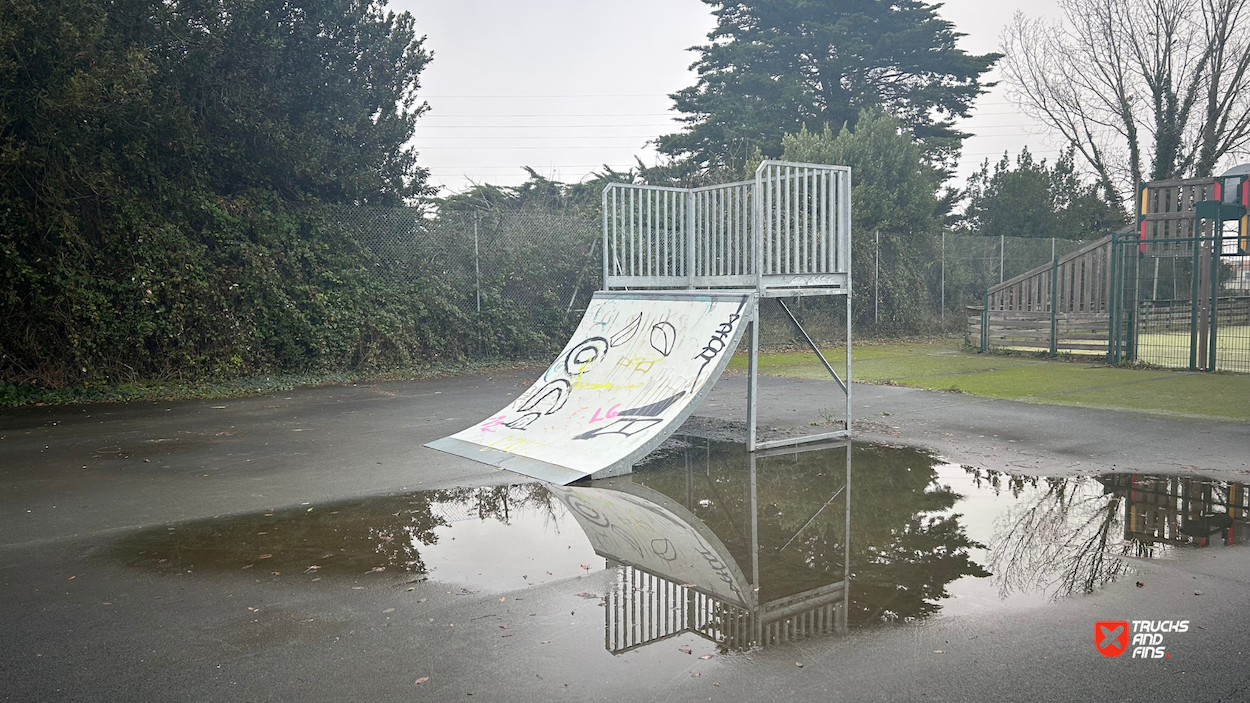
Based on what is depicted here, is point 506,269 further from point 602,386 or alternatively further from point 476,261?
point 602,386

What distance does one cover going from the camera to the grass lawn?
9.73 meters

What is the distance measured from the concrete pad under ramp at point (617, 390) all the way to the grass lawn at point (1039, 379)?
16.1 ft

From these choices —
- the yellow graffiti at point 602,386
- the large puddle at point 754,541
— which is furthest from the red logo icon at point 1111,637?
Result: the yellow graffiti at point 602,386

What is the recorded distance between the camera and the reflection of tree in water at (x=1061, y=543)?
4.04m

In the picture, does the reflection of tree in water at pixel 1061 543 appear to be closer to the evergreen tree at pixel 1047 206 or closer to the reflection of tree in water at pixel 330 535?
the reflection of tree in water at pixel 330 535

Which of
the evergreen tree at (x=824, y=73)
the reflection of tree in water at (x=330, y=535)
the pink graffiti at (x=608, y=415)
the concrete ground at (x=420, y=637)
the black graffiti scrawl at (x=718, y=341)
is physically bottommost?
the concrete ground at (x=420, y=637)

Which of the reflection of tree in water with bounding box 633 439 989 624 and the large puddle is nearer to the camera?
the large puddle

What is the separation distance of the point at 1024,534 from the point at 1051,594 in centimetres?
97

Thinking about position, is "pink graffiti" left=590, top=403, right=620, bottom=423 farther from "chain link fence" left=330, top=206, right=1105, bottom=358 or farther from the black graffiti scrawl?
"chain link fence" left=330, top=206, right=1105, bottom=358

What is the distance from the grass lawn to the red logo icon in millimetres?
6581

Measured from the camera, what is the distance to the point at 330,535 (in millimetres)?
4875

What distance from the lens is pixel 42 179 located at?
10.7 m

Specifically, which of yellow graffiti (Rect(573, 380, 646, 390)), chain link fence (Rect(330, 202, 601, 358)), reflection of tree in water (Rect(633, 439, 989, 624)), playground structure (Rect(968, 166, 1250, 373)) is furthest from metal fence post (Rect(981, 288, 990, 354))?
yellow graffiti (Rect(573, 380, 646, 390))

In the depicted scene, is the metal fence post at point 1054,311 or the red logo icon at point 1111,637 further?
the metal fence post at point 1054,311
